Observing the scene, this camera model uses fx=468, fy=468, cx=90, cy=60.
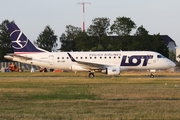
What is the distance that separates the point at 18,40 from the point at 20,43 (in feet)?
1.62

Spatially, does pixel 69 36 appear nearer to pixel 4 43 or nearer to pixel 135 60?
pixel 4 43

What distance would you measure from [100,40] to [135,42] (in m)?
18.1

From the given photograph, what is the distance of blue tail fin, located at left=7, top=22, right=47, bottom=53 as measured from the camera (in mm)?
53688

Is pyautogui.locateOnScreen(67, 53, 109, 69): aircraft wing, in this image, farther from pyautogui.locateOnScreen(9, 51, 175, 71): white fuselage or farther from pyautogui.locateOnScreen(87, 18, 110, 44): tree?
pyautogui.locateOnScreen(87, 18, 110, 44): tree

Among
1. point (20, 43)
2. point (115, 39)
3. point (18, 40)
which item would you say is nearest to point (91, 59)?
point (20, 43)

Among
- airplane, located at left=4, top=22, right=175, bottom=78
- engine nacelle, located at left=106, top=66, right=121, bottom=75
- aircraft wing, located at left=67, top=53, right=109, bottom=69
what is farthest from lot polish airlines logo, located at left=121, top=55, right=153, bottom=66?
aircraft wing, located at left=67, top=53, right=109, bottom=69

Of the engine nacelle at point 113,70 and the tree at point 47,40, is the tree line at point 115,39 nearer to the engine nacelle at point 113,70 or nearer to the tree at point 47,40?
the tree at point 47,40

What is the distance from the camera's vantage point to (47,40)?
136750 mm

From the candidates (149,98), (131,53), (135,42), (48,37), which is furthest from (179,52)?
(149,98)

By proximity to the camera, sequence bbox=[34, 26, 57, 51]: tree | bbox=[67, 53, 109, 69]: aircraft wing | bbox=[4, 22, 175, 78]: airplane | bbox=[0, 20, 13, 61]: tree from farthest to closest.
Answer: bbox=[34, 26, 57, 51]: tree → bbox=[0, 20, 13, 61]: tree → bbox=[67, 53, 109, 69]: aircraft wing → bbox=[4, 22, 175, 78]: airplane

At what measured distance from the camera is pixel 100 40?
109312 mm

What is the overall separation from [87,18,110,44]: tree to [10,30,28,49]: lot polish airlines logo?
193 ft

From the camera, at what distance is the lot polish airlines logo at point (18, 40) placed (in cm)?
5378

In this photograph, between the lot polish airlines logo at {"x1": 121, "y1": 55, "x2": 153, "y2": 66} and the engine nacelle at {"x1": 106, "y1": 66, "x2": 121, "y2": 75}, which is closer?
the engine nacelle at {"x1": 106, "y1": 66, "x2": 121, "y2": 75}
